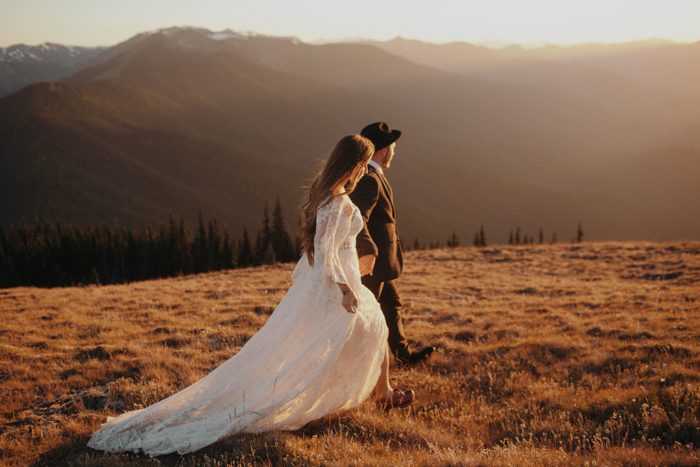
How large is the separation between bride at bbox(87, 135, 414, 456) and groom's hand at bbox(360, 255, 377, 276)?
262mm

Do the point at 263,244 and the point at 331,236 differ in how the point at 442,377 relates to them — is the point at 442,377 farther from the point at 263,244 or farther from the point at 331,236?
the point at 263,244

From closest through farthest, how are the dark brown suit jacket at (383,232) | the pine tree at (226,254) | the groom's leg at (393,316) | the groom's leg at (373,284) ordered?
the dark brown suit jacket at (383,232) < the groom's leg at (373,284) < the groom's leg at (393,316) < the pine tree at (226,254)

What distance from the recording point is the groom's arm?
5.70 meters

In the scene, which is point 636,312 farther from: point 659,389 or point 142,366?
point 142,366

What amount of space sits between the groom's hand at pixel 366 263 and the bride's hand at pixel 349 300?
0.59m

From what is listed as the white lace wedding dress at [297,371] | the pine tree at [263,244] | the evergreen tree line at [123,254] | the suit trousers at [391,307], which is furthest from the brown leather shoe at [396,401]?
the pine tree at [263,244]

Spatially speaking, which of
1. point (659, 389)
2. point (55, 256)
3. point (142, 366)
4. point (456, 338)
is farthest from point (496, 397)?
point (55, 256)

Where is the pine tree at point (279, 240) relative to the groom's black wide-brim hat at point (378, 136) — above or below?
below

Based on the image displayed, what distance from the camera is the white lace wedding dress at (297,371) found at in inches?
199

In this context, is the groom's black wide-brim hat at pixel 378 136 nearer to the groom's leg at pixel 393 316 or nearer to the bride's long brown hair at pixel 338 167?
the bride's long brown hair at pixel 338 167

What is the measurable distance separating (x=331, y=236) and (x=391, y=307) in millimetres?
2373

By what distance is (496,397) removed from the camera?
6543mm

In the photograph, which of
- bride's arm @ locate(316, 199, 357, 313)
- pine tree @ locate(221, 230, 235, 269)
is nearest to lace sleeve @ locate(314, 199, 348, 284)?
bride's arm @ locate(316, 199, 357, 313)

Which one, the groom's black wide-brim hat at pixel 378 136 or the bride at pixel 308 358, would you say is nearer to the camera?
the bride at pixel 308 358
